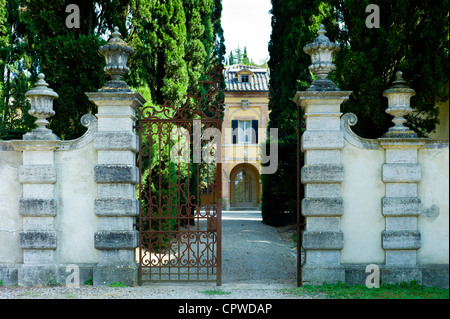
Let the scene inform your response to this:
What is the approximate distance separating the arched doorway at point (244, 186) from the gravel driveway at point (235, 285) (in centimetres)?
1460

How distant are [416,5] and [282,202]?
356 inches

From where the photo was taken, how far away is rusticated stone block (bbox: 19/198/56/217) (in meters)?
6.14

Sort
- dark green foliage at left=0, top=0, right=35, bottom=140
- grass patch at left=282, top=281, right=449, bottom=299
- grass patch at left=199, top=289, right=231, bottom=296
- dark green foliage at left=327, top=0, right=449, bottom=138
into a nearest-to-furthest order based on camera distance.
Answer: grass patch at left=282, top=281, right=449, bottom=299 → grass patch at left=199, top=289, right=231, bottom=296 → dark green foliage at left=327, top=0, right=449, bottom=138 → dark green foliage at left=0, top=0, right=35, bottom=140

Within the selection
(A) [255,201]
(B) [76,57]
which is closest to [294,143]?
(B) [76,57]

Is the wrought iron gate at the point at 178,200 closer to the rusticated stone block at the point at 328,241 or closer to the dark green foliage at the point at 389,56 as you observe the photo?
the rusticated stone block at the point at 328,241

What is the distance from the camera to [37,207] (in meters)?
6.14

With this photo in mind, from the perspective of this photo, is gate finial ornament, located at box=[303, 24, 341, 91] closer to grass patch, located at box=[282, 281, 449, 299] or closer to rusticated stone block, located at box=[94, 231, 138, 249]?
grass patch, located at box=[282, 281, 449, 299]

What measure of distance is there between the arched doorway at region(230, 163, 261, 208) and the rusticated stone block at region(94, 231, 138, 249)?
19.8 metres

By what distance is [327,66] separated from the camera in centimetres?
617

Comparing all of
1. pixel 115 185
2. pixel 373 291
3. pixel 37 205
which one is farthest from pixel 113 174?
pixel 373 291

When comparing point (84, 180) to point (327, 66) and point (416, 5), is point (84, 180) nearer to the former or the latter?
point (327, 66)

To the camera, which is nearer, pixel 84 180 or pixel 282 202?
pixel 84 180

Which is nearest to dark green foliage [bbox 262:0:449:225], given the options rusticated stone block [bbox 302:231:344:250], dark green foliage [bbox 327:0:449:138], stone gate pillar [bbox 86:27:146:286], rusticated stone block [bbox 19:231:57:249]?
dark green foliage [bbox 327:0:449:138]

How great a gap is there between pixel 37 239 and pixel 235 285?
124 inches
